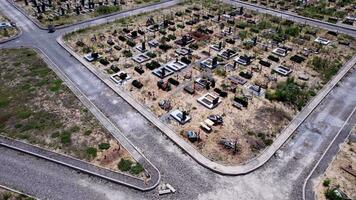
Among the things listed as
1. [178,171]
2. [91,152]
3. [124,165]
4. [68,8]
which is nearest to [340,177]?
[178,171]

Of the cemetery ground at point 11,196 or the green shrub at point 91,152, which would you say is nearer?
the cemetery ground at point 11,196

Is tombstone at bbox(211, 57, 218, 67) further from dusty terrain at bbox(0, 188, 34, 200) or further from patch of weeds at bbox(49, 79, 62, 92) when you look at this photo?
dusty terrain at bbox(0, 188, 34, 200)

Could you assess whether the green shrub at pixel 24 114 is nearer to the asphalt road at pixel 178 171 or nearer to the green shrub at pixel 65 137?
the asphalt road at pixel 178 171

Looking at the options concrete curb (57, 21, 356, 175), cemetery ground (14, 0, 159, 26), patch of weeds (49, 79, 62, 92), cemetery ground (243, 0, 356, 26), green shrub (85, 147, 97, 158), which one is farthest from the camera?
cemetery ground (243, 0, 356, 26)

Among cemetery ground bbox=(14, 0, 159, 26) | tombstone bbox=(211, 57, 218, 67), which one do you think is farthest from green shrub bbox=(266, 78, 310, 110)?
cemetery ground bbox=(14, 0, 159, 26)

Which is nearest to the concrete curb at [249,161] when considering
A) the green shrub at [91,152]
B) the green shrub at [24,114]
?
the green shrub at [91,152]

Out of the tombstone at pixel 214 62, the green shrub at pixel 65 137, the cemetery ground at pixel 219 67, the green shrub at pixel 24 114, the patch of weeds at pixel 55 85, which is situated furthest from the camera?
the tombstone at pixel 214 62

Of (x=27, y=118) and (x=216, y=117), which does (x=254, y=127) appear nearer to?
(x=216, y=117)

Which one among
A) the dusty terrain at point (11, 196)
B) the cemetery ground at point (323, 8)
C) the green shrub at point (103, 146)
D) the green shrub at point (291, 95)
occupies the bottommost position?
the dusty terrain at point (11, 196)
